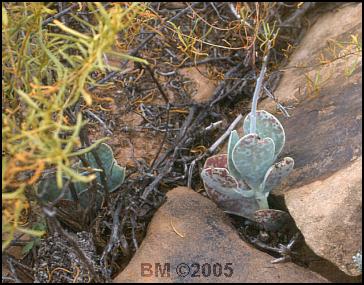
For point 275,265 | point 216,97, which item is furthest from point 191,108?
point 275,265

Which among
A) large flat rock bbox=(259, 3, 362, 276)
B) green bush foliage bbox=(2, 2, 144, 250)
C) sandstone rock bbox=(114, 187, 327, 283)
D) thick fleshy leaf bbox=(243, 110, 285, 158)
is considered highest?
green bush foliage bbox=(2, 2, 144, 250)

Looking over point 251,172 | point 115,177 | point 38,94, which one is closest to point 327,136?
point 251,172

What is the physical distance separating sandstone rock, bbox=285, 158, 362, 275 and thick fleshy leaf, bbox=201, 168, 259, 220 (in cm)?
16

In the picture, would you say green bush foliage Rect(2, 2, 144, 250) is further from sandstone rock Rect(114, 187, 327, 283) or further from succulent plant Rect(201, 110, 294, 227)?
succulent plant Rect(201, 110, 294, 227)

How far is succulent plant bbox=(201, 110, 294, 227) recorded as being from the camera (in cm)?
222

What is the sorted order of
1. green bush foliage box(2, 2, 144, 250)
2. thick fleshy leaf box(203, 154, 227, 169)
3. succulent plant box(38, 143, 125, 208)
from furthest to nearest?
thick fleshy leaf box(203, 154, 227, 169), succulent plant box(38, 143, 125, 208), green bush foliage box(2, 2, 144, 250)

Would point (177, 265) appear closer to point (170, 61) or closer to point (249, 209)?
point (249, 209)

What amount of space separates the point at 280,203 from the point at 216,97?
88 centimetres

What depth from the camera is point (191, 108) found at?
3.07 m

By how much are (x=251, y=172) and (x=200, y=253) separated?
0.35 metres

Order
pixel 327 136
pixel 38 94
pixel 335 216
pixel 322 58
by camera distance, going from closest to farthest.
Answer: pixel 38 94 → pixel 335 216 → pixel 327 136 → pixel 322 58

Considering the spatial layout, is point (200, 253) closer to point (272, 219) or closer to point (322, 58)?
point (272, 219)

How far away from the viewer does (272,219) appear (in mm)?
2305

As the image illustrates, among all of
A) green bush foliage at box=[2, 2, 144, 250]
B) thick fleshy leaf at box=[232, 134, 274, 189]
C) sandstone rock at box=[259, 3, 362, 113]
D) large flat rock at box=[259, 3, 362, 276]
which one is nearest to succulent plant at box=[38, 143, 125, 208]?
green bush foliage at box=[2, 2, 144, 250]
